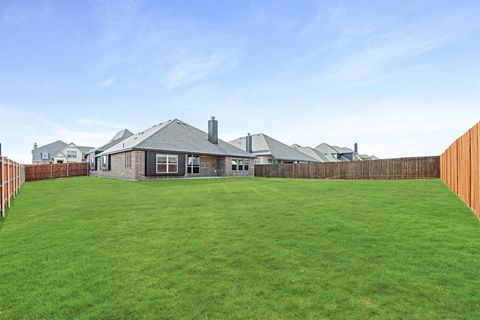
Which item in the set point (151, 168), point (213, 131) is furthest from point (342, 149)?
point (151, 168)

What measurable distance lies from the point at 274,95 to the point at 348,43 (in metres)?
8.63

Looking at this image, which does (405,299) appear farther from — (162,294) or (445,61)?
(445,61)

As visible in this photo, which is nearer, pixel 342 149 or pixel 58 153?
pixel 58 153

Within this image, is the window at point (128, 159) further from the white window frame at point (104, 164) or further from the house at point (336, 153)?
the house at point (336, 153)

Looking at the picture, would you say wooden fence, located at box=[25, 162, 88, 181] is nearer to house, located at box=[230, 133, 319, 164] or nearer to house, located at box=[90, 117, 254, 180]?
house, located at box=[90, 117, 254, 180]

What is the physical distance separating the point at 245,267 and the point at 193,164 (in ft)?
69.1

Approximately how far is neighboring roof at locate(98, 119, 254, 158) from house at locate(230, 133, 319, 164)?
319 inches

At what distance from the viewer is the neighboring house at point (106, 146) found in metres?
30.4

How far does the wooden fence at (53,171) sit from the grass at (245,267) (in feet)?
67.2

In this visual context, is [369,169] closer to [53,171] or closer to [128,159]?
[128,159]

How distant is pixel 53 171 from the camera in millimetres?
24734

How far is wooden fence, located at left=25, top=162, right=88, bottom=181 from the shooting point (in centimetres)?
2233

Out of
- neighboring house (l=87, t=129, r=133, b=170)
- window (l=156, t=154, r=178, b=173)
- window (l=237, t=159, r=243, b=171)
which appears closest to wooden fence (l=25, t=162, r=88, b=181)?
neighboring house (l=87, t=129, r=133, b=170)

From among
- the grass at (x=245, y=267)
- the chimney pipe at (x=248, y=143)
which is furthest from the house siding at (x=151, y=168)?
the grass at (x=245, y=267)
